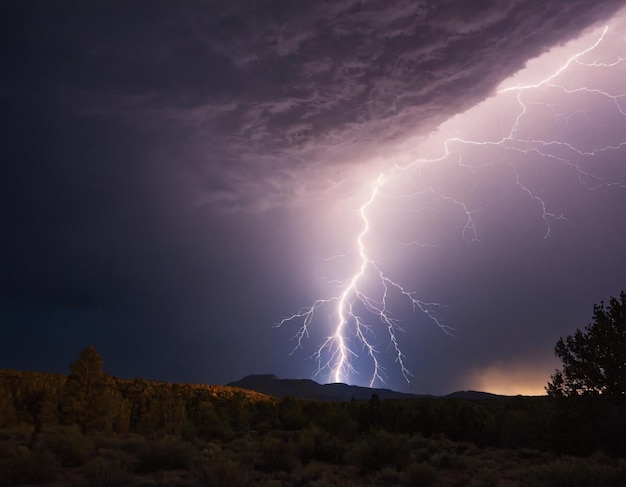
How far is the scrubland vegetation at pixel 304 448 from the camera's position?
10.9m

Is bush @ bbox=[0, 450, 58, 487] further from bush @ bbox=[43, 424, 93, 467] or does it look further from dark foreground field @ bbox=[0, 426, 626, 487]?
bush @ bbox=[43, 424, 93, 467]

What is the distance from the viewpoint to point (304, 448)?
53.9ft

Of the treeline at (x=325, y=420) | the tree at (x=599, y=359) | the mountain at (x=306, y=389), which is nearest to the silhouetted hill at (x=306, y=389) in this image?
the mountain at (x=306, y=389)

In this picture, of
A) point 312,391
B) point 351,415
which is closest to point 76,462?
point 351,415

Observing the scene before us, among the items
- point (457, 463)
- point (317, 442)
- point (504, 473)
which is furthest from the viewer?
point (317, 442)

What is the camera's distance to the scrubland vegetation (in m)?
10.9

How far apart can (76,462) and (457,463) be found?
12.1 metres

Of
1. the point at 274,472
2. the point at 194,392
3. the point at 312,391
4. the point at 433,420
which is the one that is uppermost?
the point at 312,391

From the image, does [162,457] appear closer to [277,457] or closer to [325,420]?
[277,457]

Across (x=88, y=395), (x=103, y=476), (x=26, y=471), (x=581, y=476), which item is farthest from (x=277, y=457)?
(x=88, y=395)

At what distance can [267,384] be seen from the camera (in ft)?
626

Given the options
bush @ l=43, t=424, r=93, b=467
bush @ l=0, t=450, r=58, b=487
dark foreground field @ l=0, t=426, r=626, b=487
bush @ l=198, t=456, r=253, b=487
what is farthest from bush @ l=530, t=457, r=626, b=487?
bush @ l=43, t=424, r=93, b=467

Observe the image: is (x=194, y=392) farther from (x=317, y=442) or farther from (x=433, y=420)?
(x=317, y=442)

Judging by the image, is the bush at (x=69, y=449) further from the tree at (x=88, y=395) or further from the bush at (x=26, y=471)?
the tree at (x=88, y=395)
